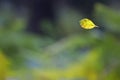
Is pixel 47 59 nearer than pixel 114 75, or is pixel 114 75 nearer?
pixel 114 75

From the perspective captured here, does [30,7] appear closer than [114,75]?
No

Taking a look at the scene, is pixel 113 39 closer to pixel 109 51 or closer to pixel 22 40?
pixel 109 51

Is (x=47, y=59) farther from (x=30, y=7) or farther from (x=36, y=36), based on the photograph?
(x=30, y=7)

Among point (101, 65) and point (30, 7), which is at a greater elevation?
point (30, 7)

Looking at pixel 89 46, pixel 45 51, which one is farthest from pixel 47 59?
pixel 89 46

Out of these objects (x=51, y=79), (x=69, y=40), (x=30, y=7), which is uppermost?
(x=30, y=7)

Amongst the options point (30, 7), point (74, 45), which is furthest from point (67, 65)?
point (30, 7)
